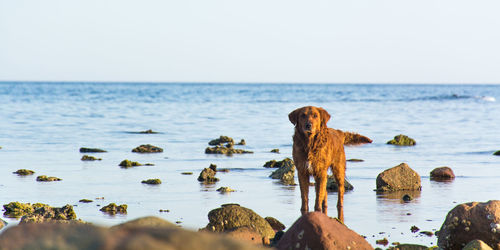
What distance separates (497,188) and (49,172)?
30.9 feet

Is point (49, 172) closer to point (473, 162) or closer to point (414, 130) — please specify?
point (473, 162)

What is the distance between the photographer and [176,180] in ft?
46.4

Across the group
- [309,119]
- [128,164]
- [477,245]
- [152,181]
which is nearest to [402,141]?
[128,164]

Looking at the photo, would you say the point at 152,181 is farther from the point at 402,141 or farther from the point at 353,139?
the point at 402,141

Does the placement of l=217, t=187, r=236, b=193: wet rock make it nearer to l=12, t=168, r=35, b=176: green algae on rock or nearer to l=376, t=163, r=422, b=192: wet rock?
l=376, t=163, r=422, b=192: wet rock

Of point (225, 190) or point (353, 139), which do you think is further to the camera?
point (225, 190)

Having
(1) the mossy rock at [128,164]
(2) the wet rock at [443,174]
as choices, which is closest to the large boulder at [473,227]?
(2) the wet rock at [443,174]

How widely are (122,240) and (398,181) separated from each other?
34.1 feet

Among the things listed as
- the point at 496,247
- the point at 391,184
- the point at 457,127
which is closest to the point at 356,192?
the point at 391,184

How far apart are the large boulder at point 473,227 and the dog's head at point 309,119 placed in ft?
6.90

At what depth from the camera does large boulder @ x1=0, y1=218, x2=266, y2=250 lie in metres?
3.05

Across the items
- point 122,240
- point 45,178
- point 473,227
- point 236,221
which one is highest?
point 122,240

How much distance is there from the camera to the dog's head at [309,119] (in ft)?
29.8

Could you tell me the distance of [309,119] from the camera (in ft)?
29.9
